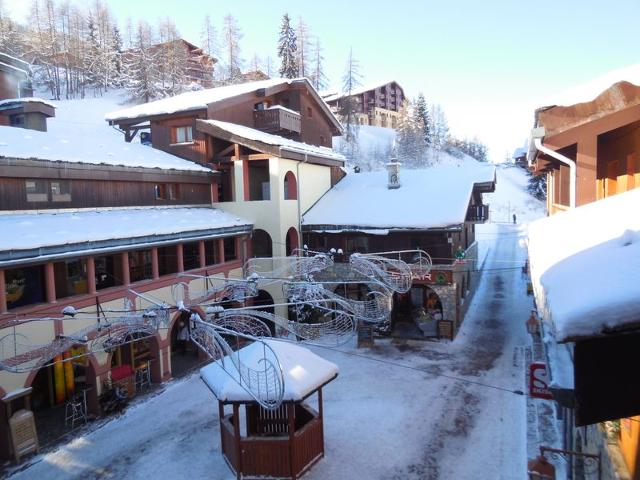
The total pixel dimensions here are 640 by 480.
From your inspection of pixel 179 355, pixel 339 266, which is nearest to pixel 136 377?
pixel 179 355

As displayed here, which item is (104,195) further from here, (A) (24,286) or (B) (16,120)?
(B) (16,120)

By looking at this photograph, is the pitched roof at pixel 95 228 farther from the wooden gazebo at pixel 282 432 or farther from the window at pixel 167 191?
the wooden gazebo at pixel 282 432

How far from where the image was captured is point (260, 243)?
25.8m

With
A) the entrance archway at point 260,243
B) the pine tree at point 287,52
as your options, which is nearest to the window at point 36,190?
the entrance archway at point 260,243

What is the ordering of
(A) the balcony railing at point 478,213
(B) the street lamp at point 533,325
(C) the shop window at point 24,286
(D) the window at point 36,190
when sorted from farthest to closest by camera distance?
(A) the balcony railing at point 478,213, (B) the street lamp at point 533,325, (D) the window at point 36,190, (C) the shop window at point 24,286

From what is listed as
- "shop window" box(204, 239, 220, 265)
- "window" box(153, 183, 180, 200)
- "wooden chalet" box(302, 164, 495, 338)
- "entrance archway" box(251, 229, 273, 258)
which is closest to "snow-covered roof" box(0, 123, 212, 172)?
"window" box(153, 183, 180, 200)

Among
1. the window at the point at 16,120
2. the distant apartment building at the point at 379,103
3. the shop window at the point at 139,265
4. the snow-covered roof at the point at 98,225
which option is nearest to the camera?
the snow-covered roof at the point at 98,225

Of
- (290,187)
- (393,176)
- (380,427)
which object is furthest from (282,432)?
(393,176)

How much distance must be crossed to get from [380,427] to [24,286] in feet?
40.4

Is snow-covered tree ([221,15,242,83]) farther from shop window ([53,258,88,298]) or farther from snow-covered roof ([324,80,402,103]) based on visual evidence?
shop window ([53,258,88,298])

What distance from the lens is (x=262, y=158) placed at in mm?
23688

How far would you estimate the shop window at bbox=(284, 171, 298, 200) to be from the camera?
2531 cm

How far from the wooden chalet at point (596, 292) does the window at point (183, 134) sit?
19997 millimetres

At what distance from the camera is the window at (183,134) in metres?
25.2
